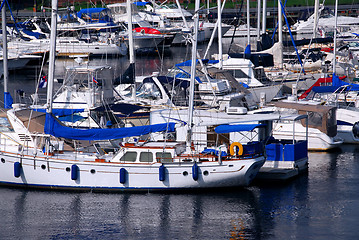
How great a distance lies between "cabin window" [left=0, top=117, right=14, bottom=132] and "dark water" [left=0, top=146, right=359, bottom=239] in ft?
9.77

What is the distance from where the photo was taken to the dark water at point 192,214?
75.0 ft

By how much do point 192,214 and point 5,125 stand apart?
9.91 metres

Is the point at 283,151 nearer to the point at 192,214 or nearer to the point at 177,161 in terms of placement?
the point at 177,161

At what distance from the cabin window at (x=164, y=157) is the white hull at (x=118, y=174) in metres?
0.19

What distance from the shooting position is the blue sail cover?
2700 centimetres

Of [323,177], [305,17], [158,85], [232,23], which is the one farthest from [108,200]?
[305,17]

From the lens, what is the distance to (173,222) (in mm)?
23875

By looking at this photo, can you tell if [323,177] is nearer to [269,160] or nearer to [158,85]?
[269,160]

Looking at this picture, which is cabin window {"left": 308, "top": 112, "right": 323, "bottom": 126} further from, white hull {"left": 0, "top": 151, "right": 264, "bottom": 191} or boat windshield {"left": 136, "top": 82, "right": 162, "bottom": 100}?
white hull {"left": 0, "top": 151, "right": 264, "bottom": 191}

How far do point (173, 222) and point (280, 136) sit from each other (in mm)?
12632

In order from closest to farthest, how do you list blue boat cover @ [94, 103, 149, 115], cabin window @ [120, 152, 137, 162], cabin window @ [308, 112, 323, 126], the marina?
the marina
cabin window @ [120, 152, 137, 162]
blue boat cover @ [94, 103, 149, 115]
cabin window @ [308, 112, 323, 126]

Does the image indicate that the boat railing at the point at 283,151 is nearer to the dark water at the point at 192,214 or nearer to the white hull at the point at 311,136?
the dark water at the point at 192,214

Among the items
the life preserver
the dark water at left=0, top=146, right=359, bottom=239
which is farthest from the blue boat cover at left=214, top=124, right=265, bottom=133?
the dark water at left=0, top=146, right=359, bottom=239

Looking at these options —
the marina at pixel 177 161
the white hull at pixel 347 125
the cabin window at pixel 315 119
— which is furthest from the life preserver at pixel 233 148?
the white hull at pixel 347 125
